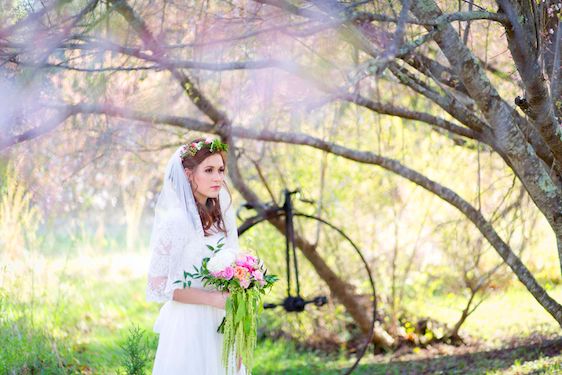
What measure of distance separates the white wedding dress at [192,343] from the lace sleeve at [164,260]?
0.33ft

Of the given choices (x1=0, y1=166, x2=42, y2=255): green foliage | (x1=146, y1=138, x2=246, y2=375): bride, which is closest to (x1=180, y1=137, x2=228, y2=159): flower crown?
(x1=146, y1=138, x2=246, y2=375): bride

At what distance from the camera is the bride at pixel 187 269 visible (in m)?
3.47

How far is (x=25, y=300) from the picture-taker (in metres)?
5.35

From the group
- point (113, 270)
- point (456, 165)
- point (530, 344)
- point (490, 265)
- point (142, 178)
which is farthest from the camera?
point (113, 270)

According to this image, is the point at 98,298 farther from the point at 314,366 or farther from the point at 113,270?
the point at 314,366

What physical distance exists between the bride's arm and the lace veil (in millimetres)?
35

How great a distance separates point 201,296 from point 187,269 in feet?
0.46

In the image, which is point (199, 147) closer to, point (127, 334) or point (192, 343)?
point (192, 343)

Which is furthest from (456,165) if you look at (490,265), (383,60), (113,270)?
(113,270)

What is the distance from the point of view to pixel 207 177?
3713mm

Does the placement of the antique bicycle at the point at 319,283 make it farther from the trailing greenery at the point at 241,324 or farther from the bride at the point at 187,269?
the trailing greenery at the point at 241,324

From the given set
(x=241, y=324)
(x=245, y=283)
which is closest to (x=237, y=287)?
(x=245, y=283)

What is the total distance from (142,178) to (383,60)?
5.95 m

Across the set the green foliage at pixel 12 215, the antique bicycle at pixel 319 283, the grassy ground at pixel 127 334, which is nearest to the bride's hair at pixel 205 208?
the grassy ground at pixel 127 334
